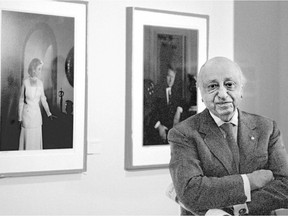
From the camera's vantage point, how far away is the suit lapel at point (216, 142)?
1.96m

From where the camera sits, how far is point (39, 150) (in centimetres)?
267

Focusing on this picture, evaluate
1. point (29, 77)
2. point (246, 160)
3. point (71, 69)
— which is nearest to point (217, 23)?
point (71, 69)

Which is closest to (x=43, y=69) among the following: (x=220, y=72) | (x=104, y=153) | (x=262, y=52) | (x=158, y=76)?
(x=104, y=153)

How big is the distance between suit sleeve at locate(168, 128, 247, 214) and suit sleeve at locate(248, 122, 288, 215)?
0.08 meters

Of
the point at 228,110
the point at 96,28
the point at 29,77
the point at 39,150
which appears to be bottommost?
the point at 39,150

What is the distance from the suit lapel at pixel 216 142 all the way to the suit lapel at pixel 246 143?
50 millimetres

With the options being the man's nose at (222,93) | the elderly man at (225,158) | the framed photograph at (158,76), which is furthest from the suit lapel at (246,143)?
the framed photograph at (158,76)

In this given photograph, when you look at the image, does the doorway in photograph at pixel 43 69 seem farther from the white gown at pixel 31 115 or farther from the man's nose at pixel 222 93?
the man's nose at pixel 222 93

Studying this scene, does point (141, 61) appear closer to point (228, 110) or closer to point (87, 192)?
point (87, 192)

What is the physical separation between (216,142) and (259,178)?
0.21 m

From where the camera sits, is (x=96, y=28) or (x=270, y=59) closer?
(x=96, y=28)

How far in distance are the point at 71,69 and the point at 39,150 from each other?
469mm

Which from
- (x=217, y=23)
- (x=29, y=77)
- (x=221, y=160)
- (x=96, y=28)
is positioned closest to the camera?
(x=221, y=160)

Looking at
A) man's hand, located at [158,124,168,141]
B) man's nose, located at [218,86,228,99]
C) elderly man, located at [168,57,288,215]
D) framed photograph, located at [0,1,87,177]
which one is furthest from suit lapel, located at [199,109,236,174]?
man's hand, located at [158,124,168,141]
